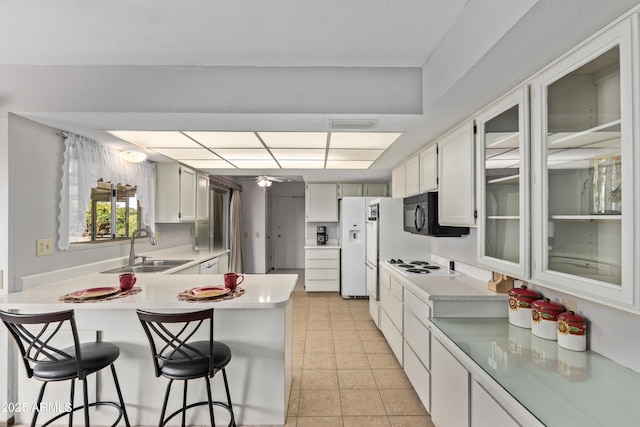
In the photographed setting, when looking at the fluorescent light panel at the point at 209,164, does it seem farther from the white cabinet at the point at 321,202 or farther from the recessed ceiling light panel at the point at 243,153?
the white cabinet at the point at 321,202

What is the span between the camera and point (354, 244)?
5.19m

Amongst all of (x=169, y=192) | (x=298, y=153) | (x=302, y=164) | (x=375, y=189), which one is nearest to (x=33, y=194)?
(x=169, y=192)

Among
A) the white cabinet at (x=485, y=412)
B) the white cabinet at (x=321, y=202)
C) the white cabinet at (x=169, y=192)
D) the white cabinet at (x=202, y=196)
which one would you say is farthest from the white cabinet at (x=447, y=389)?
the white cabinet at (x=321, y=202)

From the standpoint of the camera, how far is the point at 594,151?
1.19m

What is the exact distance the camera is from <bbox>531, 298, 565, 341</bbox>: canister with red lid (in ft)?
5.21

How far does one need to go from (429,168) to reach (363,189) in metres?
2.90

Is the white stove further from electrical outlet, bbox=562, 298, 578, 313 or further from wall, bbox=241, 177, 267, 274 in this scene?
wall, bbox=241, 177, 267, 274

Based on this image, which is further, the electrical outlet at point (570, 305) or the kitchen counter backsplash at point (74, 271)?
the kitchen counter backsplash at point (74, 271)

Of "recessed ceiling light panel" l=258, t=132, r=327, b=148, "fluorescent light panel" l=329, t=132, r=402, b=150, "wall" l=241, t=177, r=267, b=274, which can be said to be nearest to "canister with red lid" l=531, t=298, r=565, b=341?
"fluorescent light panel" l=329, t=132, r=402, b=150

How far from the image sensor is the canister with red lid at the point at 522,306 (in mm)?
1765

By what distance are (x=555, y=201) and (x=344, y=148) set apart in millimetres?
2030

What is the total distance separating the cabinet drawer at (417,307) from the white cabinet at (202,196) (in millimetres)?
3275

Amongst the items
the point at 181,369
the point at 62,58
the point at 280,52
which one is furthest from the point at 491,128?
the point at 62,58

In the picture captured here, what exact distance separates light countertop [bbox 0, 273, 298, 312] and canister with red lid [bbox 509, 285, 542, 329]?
136 centimetres
